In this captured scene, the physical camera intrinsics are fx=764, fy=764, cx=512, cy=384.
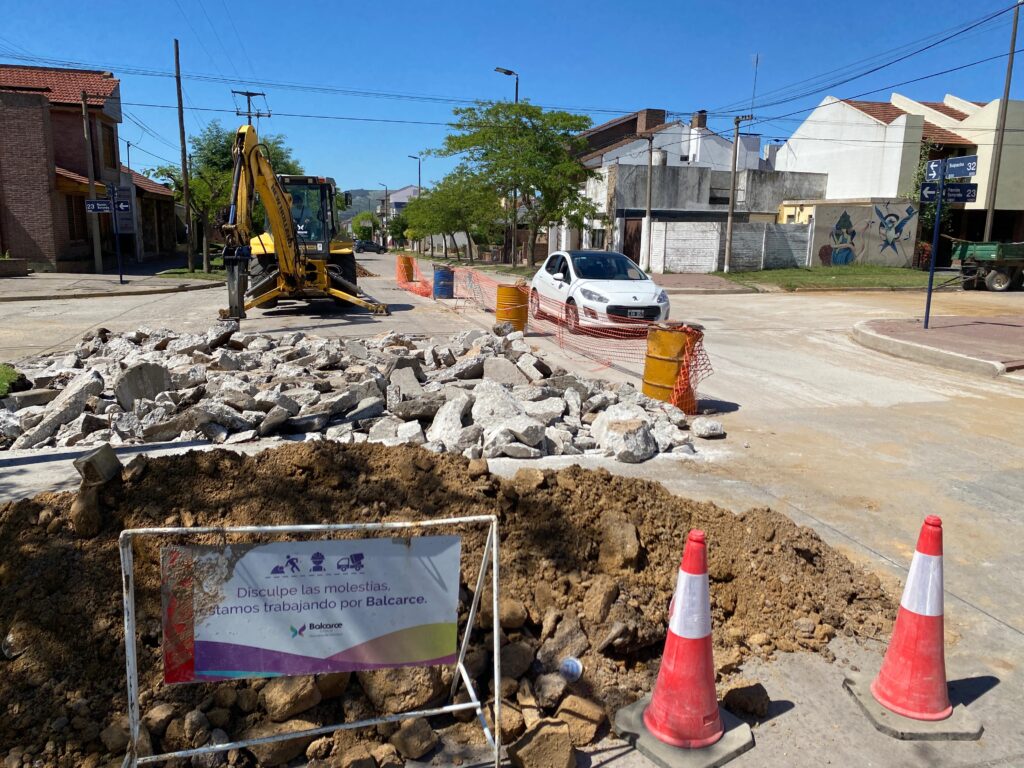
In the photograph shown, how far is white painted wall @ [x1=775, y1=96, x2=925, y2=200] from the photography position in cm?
3919

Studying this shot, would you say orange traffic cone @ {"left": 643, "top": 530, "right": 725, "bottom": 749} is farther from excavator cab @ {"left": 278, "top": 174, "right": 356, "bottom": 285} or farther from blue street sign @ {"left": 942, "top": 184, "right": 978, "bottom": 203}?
excavator cab @ {"left": 278, "top": 174, "right": 356, "bottom": 285}

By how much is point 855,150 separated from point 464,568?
44952mm

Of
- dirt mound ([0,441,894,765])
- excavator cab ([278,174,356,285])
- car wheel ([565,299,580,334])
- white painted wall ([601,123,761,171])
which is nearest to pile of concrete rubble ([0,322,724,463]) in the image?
dirt mound ([0,441,894,765])

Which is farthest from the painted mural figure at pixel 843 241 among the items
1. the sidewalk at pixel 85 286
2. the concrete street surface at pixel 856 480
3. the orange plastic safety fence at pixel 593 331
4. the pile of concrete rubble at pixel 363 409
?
the pile of concrete rubble at pixel 363 409

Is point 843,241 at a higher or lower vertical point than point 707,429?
higher

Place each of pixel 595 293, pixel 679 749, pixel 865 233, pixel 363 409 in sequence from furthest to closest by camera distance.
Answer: pixel 865 233, pixel 595 293, pixel 363 409, pixel 679 749

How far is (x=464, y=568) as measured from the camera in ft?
12.8

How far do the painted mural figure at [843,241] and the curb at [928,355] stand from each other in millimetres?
23987

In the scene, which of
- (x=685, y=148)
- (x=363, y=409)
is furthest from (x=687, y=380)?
(x=685, y=148)

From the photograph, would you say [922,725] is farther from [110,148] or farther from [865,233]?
[110,148]

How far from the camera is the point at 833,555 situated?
4.49m

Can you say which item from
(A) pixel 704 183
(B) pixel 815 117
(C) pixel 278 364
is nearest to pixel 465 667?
(C) pixel 278 364

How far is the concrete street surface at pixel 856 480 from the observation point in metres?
3.28

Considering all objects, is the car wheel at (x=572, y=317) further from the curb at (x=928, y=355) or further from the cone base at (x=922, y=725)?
the cone base at (x=922, y=725)
